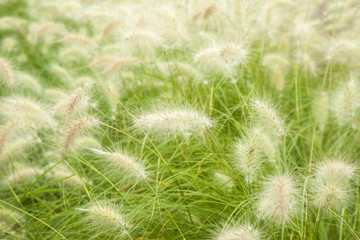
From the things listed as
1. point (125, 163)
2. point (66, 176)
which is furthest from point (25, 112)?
point (125, 163)

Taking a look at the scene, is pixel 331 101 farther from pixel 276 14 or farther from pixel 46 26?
pixel 46 26

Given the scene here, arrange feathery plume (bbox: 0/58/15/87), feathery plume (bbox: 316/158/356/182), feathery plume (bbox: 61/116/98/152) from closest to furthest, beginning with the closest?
feathery plume (bbox: 316/158/356/182) → feathery plume (bbox: 61/116/98/152) → feathery plume (bbox: 0/58/15/87)

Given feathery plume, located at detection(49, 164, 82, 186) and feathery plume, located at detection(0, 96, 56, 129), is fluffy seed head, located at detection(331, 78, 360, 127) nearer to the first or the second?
feathery plume, located at detection(49, 164, 82, 186)

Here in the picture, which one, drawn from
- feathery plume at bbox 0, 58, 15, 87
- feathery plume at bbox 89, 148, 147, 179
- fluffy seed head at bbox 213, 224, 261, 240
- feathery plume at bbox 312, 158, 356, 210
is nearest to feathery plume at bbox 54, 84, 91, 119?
feathery plume at bbox 89, 148, 147, 179

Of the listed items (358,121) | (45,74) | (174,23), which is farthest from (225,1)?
(45,74)

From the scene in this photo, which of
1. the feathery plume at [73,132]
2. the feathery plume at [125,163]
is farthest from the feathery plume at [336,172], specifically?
the feathery plume at [73,132]

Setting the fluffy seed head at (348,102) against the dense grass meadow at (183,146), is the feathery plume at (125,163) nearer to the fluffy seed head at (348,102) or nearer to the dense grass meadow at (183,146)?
the dense grass meadow at (183,146)

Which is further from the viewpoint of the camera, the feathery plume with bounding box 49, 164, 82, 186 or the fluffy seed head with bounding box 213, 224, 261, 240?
the feathery plume with bounding box 49, 164, 82, 186

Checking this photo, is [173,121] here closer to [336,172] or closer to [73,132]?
[73,132]

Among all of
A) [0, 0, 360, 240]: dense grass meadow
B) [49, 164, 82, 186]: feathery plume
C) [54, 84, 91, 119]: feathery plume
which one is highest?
[54, 84, 91, 119]: feathery plume
